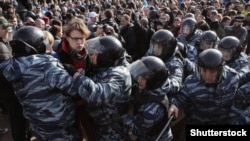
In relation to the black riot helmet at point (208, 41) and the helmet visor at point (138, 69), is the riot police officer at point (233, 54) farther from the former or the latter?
the helmet visor at point (138, 69)

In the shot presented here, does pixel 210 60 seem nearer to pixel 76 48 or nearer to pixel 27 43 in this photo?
pixel 76 48

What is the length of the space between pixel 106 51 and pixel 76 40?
1.85 feet

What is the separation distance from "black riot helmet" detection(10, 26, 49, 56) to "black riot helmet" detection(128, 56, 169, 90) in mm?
840

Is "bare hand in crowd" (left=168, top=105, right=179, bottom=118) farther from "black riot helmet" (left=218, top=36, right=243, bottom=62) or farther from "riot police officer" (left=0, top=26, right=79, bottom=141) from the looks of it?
"black riot helmet" (left=218, top=36, right=243, bottom=62)

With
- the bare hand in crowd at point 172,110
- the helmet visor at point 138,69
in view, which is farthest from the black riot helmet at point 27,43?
the bare hand in crowd at point 172,110

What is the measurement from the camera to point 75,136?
315cm

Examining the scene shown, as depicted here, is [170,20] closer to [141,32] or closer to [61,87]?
[141,32]

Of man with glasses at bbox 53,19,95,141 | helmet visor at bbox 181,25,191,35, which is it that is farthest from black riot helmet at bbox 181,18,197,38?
man with glasses at bbox 53,19,95,141

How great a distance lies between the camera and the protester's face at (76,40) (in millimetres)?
3350

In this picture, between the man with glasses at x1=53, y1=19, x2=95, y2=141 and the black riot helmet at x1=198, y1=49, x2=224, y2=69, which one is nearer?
the black riot helmet at x1=198, y1=49, x2=224, y2=69

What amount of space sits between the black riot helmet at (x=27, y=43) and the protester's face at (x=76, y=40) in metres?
0.51

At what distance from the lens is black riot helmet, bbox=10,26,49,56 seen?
2805mm

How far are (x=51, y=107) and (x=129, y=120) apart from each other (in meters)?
0.70

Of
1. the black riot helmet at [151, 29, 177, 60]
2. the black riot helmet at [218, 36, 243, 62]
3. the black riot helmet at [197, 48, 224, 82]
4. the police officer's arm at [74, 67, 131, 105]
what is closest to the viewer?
the police officer's arm at [74, 67, 131, 105]
